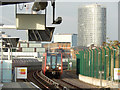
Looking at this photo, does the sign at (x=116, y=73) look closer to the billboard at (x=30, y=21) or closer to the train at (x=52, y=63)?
the train at (x=52, y=63)

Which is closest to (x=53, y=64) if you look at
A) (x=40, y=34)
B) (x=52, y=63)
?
(x=52, y=63)

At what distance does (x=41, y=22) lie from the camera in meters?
12.0

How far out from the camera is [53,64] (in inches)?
1687

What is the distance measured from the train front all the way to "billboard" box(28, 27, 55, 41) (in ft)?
90.9

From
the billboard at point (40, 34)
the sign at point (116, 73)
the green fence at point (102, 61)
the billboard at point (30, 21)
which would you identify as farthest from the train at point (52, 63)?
the billboard at point (30, 21)

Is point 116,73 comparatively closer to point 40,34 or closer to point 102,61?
point 102,61

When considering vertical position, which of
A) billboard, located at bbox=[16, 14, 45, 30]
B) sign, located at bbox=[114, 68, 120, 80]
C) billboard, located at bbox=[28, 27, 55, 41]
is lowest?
sign, located at bbox=[114, 68, 120, 80]

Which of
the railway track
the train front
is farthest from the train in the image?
the railway track

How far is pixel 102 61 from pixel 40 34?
1944 cm

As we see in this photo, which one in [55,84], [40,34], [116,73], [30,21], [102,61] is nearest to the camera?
[30,21]

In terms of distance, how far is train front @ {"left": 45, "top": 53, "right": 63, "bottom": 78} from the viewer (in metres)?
42.7

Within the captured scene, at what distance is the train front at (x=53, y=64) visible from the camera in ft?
140

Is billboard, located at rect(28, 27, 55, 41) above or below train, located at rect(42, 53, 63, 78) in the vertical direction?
above

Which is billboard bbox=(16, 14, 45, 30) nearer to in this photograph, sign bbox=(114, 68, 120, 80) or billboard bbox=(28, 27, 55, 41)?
billboard bbox=(28, 27, 55, 41)
